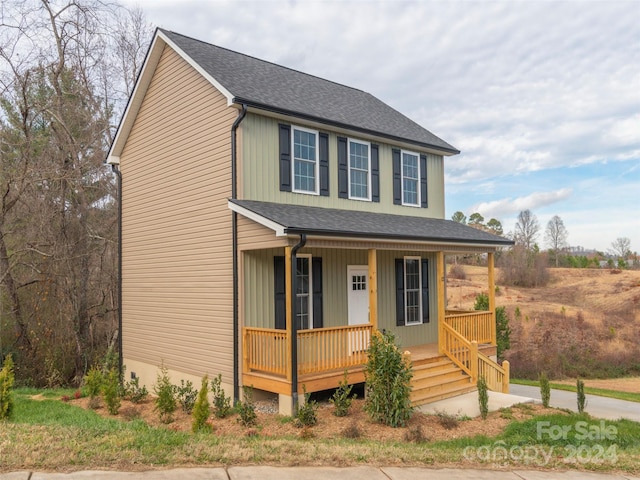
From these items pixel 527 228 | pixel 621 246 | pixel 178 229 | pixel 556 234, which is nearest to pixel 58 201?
pixel 178 229

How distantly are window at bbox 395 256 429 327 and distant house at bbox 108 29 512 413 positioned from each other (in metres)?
0.06

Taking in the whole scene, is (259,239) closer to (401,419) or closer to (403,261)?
(401,419)

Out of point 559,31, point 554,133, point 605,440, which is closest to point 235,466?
point 605,440

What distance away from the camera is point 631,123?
18.4 meters

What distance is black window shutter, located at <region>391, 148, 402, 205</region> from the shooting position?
45.4ft

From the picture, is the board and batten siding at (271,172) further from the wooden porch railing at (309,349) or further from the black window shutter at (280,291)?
the wooden porch railing at (309,349)

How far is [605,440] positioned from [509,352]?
50.7ft

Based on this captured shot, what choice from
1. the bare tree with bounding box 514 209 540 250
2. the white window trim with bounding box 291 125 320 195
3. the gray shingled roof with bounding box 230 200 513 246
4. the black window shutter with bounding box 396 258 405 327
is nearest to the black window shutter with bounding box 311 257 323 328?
the gray shingled roof with bounding box 230 200 513 246

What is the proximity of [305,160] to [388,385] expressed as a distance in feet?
18.1

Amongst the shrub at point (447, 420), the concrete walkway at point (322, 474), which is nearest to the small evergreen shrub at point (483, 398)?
the shrub at point (447, 420)

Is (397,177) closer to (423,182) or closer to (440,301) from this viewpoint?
(423,182)

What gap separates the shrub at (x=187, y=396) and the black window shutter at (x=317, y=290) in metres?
3.05

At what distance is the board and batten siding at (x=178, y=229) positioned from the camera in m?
10.9

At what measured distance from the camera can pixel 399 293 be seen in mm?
13766
